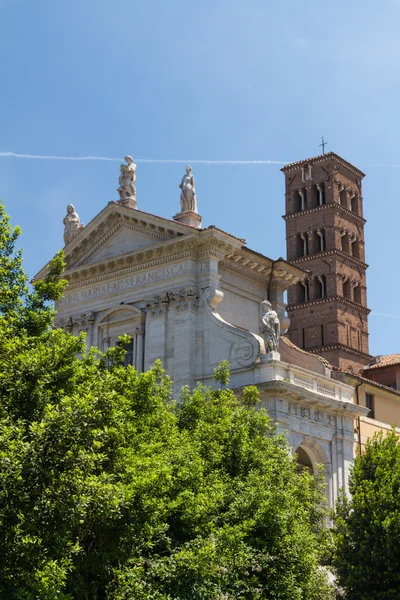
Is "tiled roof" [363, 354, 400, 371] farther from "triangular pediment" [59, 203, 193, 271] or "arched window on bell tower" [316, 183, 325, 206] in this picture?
"arched window on bell tower" [316, 183, 325, 206]

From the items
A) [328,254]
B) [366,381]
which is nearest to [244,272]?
[366,381]

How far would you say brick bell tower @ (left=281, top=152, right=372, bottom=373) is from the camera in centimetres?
7869

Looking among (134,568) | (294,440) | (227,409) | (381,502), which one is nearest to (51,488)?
(134,568)

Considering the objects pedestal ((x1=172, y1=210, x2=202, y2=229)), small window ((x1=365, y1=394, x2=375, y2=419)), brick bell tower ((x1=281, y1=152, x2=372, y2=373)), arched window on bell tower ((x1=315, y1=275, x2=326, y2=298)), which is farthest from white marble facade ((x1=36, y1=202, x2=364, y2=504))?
arched window on bell tower ((x1=315, y1=275, x2=326, y2=298))

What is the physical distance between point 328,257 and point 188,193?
40009 mm

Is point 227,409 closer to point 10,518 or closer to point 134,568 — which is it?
point 134,568

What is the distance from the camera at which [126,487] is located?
19328mm

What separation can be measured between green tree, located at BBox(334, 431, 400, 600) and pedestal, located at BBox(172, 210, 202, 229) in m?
15.4

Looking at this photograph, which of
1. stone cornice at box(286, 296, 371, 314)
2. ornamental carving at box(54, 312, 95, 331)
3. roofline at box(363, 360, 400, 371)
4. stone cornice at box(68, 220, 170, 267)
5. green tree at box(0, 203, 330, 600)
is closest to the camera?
green tree at box(0, 203, 330, 600)

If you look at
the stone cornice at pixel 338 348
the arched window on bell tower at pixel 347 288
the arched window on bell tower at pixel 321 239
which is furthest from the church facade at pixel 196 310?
the arched window on bell tower at pixel 321 239

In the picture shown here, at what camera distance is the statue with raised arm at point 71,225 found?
155 ft

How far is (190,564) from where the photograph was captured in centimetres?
2069

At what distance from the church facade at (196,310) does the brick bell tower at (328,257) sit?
3326 cm

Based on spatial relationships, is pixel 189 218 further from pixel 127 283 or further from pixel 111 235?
pixel 111 235
